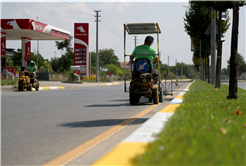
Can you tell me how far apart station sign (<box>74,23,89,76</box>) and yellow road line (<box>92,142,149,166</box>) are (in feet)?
143

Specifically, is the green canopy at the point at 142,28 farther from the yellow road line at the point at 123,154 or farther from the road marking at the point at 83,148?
the yellow road line at the point at 123,154

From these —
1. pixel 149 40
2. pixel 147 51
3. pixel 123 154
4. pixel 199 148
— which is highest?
pixel 149 40

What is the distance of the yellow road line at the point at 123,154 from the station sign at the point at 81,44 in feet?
143

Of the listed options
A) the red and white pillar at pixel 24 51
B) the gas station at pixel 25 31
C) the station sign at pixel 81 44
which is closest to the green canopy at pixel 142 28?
the gas station at pixel 25 31

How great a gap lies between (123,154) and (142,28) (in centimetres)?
973

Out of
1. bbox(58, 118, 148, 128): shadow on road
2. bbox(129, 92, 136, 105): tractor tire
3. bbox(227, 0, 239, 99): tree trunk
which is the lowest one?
bbox(58, 118, 148, 128): shadow on road

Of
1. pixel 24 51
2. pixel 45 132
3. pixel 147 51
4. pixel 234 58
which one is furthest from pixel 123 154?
pixel 24 51

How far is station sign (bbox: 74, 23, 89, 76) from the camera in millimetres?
46656

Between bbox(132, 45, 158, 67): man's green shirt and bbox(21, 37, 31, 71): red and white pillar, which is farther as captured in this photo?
bbox(21, 37, 31, 71): red and white pillar

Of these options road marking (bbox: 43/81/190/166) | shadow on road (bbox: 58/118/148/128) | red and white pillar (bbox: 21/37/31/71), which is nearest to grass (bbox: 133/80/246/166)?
road marking (bbox: 43/81/190/166)

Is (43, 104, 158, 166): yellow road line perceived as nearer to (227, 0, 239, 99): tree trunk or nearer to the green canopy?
(227, 0, 239, 99): tree trunk

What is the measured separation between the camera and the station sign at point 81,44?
46656mm

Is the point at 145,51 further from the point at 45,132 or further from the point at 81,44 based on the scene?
the point at 81,44

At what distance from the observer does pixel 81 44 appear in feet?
154
